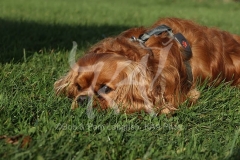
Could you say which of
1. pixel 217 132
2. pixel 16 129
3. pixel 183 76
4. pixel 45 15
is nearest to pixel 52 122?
pixel 16 129

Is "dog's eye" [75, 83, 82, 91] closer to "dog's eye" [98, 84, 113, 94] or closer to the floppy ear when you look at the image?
"dog's eye" [98, 84, 113, 94]

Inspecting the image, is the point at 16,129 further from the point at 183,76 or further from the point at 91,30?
the point at 91,30

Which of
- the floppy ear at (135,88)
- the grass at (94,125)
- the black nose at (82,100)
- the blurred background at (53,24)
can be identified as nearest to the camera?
Answer: the grass at (94,125)

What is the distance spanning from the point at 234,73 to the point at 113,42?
4.50ft

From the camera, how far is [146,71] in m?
4.03

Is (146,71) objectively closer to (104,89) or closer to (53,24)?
(104,89)

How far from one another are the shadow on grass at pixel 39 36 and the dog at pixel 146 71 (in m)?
1.34

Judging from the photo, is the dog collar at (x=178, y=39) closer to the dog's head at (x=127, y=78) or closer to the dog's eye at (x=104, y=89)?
the dog's head at (x=127, y=78)

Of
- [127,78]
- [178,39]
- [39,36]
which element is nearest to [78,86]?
[127,78]

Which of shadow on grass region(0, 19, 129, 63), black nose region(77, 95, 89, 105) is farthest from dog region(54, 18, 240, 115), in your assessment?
shadow on grass region(0, 19, 129, 63)

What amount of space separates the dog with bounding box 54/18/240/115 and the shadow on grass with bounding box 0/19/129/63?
1.34m

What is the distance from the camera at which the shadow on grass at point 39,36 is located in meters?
5.85

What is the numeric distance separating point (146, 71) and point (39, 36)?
343cm

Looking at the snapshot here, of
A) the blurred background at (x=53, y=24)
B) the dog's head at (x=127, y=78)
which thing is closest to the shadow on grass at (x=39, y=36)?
the blurred background at (x=53, y=24)
